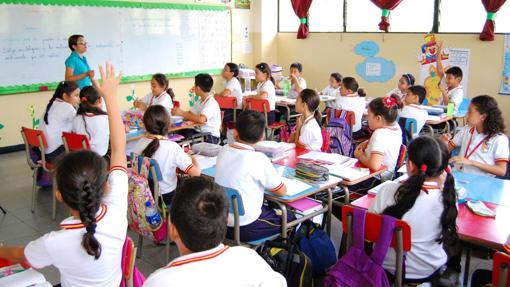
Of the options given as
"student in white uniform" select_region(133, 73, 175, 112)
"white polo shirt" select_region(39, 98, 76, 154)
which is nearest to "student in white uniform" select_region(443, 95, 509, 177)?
"student in white uniform" select_region(133, 73, 175, 112)

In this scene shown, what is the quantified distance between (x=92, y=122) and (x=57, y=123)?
0.47m

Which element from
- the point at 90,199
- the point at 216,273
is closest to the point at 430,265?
the point at 216,273

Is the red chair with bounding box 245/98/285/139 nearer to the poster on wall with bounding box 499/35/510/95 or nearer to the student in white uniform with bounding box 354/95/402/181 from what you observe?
the student in white uniform with bounding box 354/95/402/181

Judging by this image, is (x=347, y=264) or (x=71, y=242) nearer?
(x=71, y=242)

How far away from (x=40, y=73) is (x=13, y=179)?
1741 millimetres

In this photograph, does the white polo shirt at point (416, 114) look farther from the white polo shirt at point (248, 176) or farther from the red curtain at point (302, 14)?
the red curtain at point (302, 14)

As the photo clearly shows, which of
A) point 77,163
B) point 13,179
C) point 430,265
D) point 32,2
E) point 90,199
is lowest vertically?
point 13,179

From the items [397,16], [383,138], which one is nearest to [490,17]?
[397,16]

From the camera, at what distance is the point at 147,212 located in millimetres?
2789

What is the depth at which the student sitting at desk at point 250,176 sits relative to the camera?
259cm

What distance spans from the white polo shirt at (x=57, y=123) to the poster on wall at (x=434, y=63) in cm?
509

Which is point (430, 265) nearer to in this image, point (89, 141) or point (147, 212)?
point (147, 212)

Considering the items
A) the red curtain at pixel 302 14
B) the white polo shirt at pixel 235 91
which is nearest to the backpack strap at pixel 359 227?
the white polo shirt at pixel 235 91

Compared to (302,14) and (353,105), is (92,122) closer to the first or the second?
(353,105)
